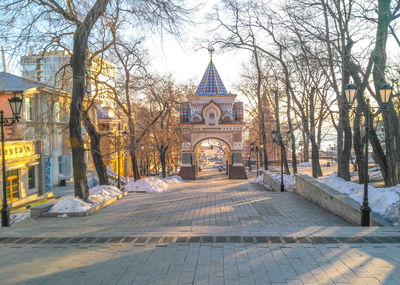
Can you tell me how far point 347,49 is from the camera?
1381 cm

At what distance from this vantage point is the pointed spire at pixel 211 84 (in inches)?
1235

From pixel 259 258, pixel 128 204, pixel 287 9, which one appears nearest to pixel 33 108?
pixel 128 204

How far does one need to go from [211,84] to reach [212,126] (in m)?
4.05

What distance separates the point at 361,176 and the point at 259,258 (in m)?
11.9

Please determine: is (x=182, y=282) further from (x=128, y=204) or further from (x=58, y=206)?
(x=128, y=204)

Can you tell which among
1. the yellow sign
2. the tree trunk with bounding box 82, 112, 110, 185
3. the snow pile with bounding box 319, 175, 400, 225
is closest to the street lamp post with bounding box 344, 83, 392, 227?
the snow pile with bounding box 319, 175, 400, 225

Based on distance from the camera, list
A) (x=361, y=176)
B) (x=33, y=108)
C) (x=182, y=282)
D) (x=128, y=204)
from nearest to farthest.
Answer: (x=182, y=282) → (x=128, y=204) → (x=361, y=176) → (x=33, y=108)

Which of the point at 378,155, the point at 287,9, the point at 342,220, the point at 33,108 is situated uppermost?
the point at 287,9

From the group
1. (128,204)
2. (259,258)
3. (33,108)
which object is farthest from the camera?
(33,108)

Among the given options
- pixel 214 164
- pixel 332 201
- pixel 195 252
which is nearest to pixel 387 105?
pixel 332 201

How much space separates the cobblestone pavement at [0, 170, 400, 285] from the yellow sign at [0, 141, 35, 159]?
11.8 meters

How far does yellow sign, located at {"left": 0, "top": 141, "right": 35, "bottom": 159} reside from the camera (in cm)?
1997

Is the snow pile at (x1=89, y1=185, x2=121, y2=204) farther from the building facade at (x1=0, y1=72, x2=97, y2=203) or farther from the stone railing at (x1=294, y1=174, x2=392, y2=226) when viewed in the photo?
the stone railing at (x1=294, y1=174, x2=392, y2=226)

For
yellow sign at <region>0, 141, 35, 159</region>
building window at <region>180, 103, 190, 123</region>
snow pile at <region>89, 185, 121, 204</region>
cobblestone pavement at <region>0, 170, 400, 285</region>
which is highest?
building window at <region>180, 103, 190, 123</region>
